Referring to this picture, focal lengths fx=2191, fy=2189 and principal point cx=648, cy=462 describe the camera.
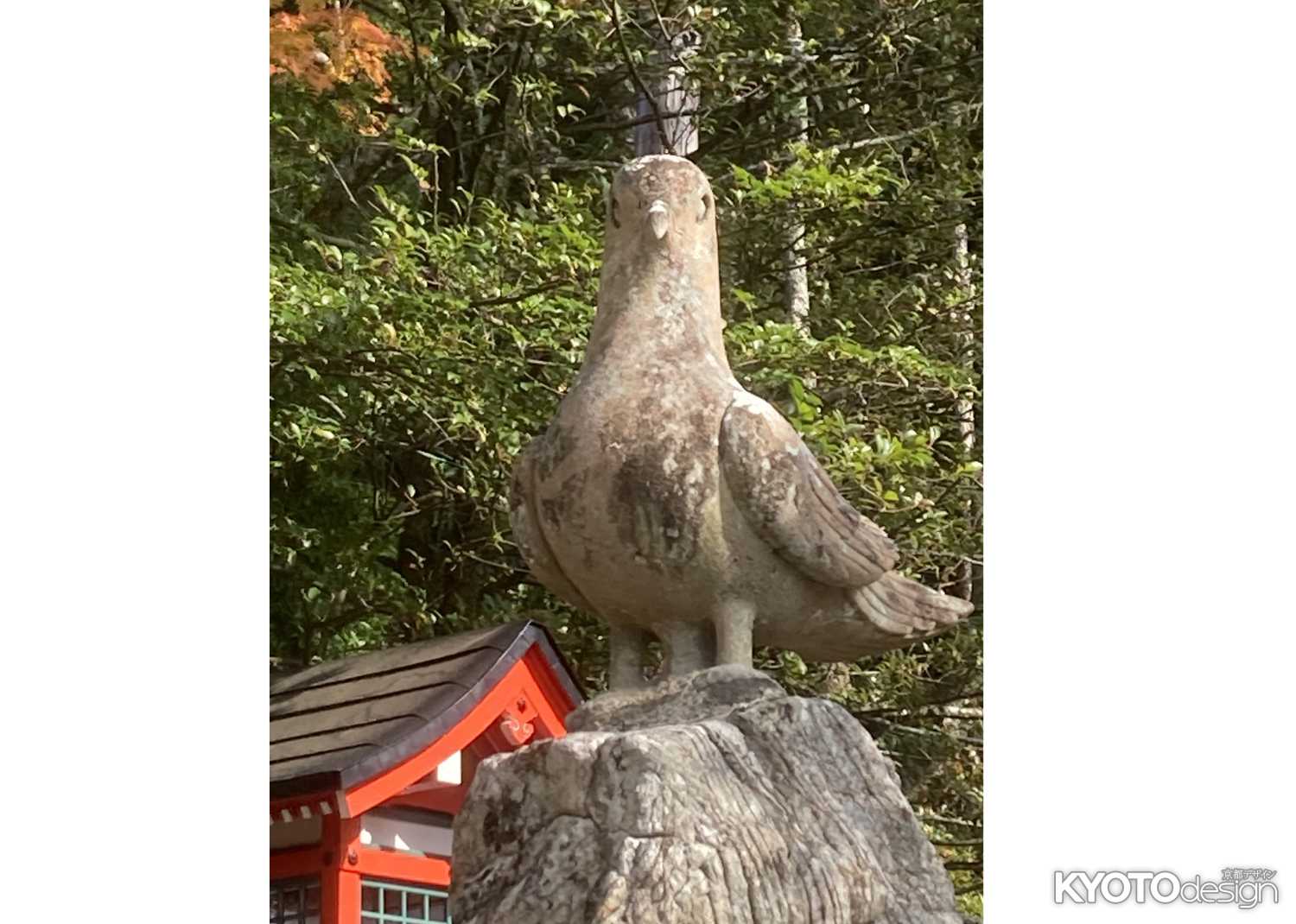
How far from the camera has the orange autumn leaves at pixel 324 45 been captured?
32.4 ft

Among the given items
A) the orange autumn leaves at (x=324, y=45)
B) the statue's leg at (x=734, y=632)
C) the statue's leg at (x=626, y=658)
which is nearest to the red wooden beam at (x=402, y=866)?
the statue's leg at (x=626, y=658)

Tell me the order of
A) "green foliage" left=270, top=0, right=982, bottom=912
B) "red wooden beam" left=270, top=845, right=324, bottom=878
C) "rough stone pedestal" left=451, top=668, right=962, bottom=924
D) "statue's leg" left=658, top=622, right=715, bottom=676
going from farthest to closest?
"green foliage" left=270, top=0, right=982, bottom=912 → "red wooden beam" left=270, top=845, right=324, bottom=878 → "statue's leg" left=658, top=622, right=715, bottom=676 → "rough stone pedestal" left=451, top=668, right=962, bottom=924

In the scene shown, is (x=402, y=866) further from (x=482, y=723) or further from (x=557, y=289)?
→ (x=557, y=289)

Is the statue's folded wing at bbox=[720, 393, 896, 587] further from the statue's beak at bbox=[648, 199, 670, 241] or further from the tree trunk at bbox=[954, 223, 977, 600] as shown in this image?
the tree trunk at bbox=[954, 223, 977, 600]

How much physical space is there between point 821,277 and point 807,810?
674 centimetres

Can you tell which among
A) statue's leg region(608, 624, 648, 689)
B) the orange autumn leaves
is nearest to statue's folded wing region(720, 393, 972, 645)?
statue's leg region(608, 624, 648, 689)

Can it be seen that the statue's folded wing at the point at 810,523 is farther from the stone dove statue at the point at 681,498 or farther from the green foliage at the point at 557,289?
the green foliage at the point at 557,289

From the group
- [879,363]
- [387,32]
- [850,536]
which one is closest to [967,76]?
[879,363]

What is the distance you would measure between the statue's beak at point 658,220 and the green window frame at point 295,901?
344cm

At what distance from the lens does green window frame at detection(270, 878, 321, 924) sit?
791 centimetres

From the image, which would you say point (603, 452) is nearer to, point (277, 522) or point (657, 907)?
point (657, 907)

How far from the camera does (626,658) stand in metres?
5.44

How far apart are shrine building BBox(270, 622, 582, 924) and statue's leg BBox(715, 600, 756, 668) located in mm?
2542

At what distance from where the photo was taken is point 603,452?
5180 millimetres
